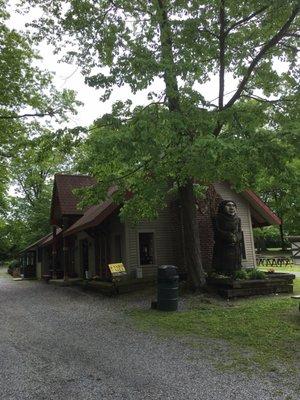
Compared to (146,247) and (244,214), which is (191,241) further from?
(244,214)

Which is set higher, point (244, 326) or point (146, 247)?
point (146, 247)

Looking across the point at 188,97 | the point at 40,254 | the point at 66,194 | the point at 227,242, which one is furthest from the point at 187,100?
the point at 40,254

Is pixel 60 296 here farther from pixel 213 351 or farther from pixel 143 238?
pixel 213 351

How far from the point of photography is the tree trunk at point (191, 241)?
14.6m

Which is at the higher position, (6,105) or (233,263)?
(6,105)

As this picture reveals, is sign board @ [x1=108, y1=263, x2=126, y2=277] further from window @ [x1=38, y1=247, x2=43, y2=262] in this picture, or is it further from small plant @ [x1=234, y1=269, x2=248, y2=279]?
window @ [x1=38, y1=247, x2=43, y2=262]

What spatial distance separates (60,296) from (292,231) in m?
36.2

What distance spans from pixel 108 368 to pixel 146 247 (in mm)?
12717

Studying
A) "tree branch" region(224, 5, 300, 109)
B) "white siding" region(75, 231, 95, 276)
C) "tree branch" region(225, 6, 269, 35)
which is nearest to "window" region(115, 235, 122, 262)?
"white siding" region(75, 231, 95, 276)

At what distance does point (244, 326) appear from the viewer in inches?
376

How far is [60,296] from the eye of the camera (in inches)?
704

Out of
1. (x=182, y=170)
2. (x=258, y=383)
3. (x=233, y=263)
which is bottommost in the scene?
(x=258, y=383)

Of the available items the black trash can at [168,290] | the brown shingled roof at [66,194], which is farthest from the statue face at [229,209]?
the brown shingled roof at [66,194]

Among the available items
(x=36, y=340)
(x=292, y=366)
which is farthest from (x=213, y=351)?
(x=36, y=340)
